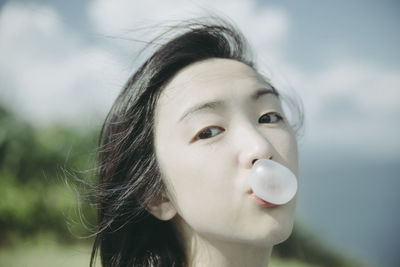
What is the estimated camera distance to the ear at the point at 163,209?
1015mm

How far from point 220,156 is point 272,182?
0.13 meters

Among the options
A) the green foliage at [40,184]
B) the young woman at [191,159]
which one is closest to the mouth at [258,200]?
the young woman at [191,159]

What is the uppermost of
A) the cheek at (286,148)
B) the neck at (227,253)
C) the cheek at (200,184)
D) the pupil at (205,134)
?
the pupil at (205,134)

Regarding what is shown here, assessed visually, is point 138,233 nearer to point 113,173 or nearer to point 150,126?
point 113,173

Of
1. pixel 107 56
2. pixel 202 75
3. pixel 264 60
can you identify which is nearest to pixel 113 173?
pixel 202 75

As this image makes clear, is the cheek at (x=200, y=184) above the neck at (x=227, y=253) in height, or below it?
above

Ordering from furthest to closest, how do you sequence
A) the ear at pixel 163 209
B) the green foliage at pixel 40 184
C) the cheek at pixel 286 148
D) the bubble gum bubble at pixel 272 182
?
the green foliage at pixel 40 184, the ear at pixel 163 209, the cheek at pixel 286 148, the bubble gum bubble at pixel 272 182

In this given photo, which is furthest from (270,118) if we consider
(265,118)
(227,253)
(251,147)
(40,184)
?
(40,184)

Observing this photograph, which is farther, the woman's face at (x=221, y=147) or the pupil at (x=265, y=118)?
the pupil at (x=265, y=118)

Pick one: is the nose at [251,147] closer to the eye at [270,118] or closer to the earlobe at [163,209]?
the eye at [270,118]

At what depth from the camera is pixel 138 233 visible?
1.12 meters

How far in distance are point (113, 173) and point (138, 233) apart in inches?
7.3

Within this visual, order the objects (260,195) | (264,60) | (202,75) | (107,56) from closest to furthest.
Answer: (260,195) < (202,75) < (107,56) < (264,60)

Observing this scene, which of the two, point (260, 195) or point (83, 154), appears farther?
point (83, 154)
